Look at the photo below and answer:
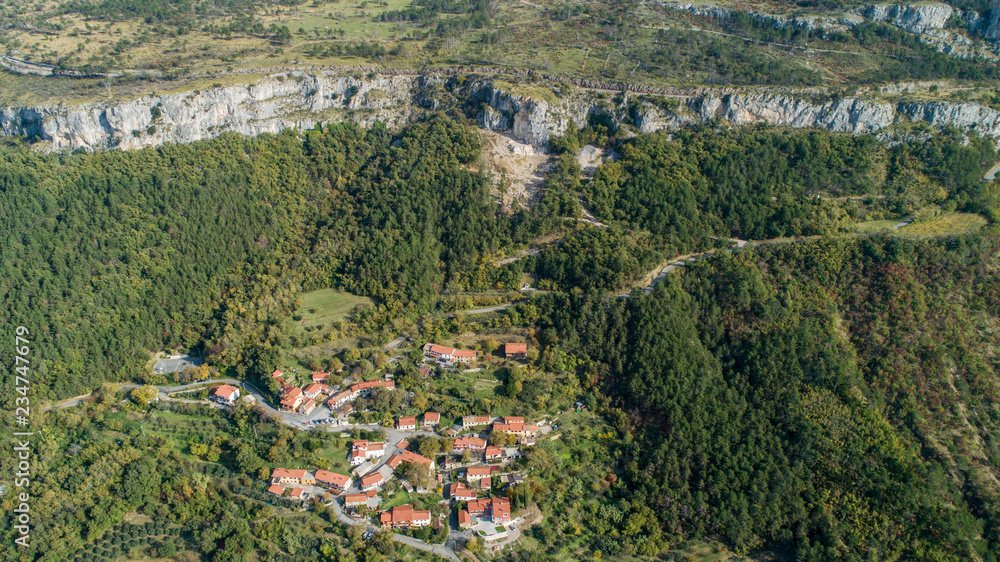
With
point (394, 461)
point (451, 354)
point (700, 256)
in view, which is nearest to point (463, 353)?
point (451, 354)

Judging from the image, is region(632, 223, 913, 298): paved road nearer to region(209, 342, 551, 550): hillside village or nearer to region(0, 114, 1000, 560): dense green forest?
region(0, 114, 1000, 560): dense green forest

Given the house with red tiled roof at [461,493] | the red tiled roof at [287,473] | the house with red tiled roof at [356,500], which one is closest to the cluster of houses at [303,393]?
the red tiled roof at [287,473]

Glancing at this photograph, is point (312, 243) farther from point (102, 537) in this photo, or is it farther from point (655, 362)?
point (655, 362)

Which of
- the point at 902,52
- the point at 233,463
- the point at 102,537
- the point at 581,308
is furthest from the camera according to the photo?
the point at 902,52

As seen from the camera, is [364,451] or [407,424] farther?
[407,424]

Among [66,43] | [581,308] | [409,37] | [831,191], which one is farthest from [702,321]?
[66,43]

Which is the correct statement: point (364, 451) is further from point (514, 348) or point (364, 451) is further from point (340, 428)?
point (514, 348)
